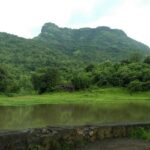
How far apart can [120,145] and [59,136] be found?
2490 mm

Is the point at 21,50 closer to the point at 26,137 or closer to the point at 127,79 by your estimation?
the point at 127,79

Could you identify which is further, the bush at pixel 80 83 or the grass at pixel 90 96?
the bush at pixel 80 83

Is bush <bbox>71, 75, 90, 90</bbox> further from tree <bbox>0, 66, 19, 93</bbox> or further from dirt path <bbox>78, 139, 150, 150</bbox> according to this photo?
dirt path <bbox>78, 139, 150, 150</bbox>

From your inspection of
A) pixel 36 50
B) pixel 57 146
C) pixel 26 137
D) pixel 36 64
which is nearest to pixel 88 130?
pixel 57 146

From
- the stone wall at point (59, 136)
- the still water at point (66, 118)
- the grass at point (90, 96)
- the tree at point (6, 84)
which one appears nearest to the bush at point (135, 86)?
the grass at point (90, 96)

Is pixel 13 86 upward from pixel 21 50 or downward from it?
downward

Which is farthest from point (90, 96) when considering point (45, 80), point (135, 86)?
point (45, 80)

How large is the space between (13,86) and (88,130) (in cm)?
6965

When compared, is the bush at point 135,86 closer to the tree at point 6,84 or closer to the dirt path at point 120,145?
the tree at point 6,84

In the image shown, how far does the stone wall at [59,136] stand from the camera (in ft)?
42.0

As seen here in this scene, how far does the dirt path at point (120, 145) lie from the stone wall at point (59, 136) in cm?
42

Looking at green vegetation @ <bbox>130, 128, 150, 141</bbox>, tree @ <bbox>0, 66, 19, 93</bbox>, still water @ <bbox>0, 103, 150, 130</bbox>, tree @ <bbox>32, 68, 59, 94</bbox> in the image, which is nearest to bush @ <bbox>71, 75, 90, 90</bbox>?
tree @ <bbox>32, 68, 59, 94</bbox>

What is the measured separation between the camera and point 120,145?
14609 mm

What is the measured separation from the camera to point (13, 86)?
273 ft
